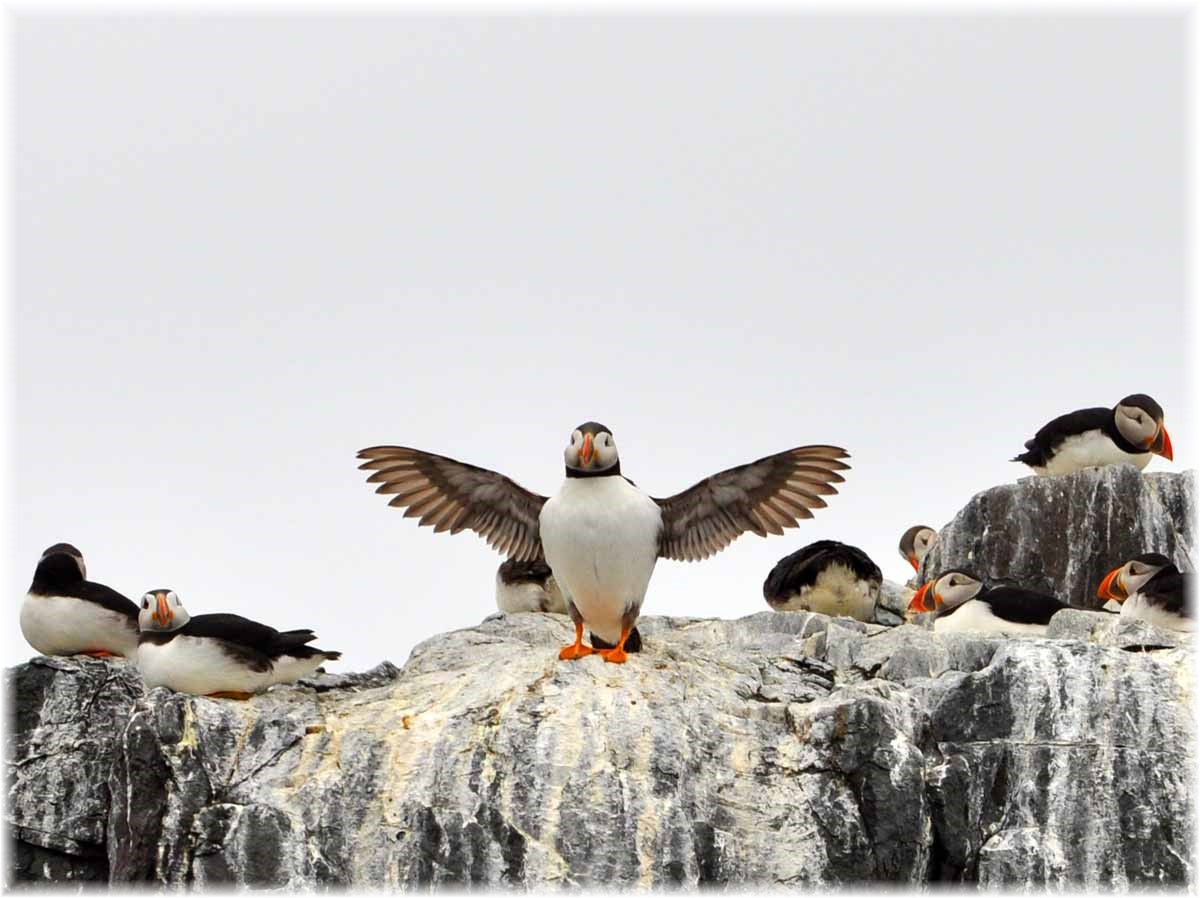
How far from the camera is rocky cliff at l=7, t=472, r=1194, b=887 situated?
9.66 meters

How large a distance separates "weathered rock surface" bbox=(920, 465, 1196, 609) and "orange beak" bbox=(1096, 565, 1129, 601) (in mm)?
566

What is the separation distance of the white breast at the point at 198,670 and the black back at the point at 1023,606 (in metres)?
4.18

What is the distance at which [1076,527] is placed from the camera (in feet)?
44.9

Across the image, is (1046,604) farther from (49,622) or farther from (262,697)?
(49,622)

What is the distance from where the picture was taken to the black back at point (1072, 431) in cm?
1419

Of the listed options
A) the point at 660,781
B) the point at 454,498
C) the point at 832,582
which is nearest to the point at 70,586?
the point at 454,498

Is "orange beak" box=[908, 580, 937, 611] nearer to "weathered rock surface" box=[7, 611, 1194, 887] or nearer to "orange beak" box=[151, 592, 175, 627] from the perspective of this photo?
"weathered rock surface" box=[7, 611, 1194, 887]

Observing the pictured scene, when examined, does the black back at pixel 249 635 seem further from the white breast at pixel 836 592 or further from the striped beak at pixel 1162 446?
the striped beak at pixel 1162 446

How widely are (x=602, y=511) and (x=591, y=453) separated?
0.30 meters

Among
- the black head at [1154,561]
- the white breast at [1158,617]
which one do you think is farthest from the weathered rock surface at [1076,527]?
the white breast at [1158,617]

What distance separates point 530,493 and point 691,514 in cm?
89

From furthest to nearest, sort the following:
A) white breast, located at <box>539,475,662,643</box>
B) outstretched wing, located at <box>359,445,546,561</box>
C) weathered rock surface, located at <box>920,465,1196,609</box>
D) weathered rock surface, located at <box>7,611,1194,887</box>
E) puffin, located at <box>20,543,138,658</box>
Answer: weathered rock surface, located at <box>920,465,1196,609</box>, puffin, located at <box>20,543,138,658</box>, outstretched wing, located at <box>359,445,546,561</box>, white breast, located at <box>539,475,662,643</box>, weathered rock surface, located at <box>7,611,1194,887</box>

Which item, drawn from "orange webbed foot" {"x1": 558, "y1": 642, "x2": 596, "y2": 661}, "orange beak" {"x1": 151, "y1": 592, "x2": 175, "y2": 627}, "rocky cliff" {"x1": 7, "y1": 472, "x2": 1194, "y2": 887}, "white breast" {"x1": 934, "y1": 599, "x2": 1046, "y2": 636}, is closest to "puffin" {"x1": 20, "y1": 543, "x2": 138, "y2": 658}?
"orange beak" {"x1": 151, "y1": 592, "x2": 175, "y2": 627}

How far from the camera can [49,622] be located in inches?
484
